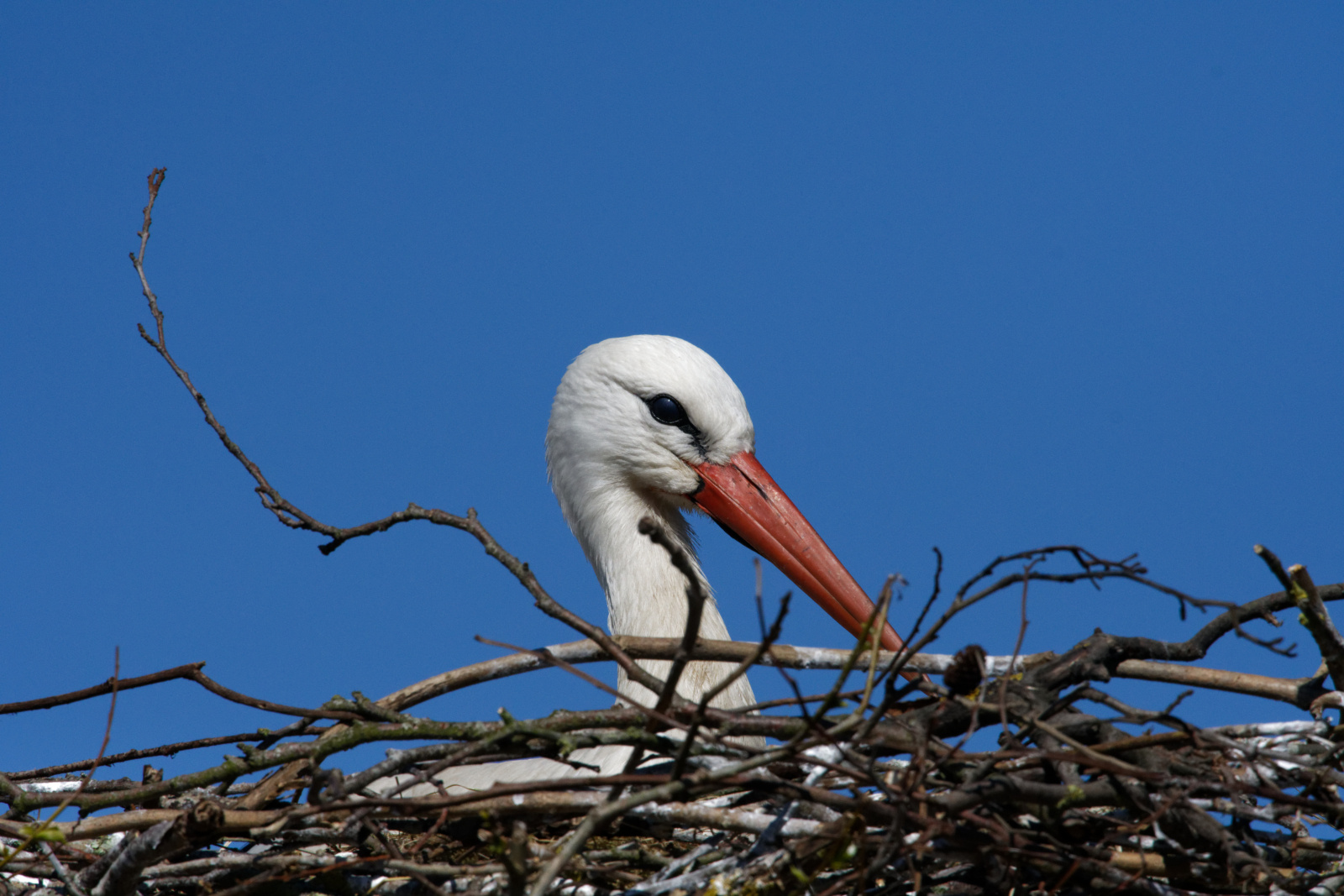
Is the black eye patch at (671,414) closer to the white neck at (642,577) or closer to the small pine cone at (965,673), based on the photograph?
the white neck at (642,577)

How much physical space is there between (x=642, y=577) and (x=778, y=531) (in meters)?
0.38

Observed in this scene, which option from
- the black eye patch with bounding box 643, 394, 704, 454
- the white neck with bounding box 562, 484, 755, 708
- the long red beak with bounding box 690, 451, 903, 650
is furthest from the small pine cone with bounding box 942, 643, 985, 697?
the black eye patch with bounding box 643, 394, 704, 454

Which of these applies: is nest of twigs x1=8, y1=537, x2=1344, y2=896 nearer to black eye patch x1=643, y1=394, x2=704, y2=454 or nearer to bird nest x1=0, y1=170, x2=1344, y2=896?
bird nest x1=0, y1=170, x2=1344, y2=896

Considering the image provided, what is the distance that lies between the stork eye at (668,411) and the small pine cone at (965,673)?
4.78ft

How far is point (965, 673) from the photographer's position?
177 centimetres

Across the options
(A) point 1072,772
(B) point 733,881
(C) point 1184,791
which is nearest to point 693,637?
(B) point 733,881

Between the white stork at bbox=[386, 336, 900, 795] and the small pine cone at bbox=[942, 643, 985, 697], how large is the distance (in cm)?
116

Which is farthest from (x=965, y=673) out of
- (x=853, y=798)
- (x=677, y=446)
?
(x=677, y=446)

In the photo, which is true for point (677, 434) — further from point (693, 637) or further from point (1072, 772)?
point (693, 637)

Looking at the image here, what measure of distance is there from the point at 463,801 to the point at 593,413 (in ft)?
5.43

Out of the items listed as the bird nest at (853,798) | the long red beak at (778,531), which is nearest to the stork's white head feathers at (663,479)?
the long red beak at (778,531)

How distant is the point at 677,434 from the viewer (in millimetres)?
3137

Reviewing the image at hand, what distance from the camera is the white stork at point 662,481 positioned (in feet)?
9.87

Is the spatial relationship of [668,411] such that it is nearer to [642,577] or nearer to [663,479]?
[663,479]
